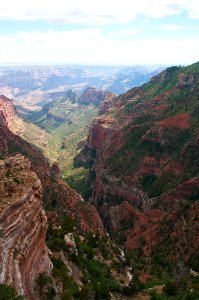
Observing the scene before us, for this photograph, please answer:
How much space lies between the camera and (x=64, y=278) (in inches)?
2071

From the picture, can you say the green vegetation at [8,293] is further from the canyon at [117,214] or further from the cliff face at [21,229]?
the canyon at [117,214]

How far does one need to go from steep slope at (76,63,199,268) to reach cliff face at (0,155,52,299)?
43.6 meters

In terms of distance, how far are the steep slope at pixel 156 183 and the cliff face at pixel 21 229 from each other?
43.6 m

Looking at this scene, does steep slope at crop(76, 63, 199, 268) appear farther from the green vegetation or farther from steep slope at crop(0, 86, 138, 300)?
the green vegetation

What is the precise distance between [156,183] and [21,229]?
101 meters

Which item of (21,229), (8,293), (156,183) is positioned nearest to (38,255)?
(21,229)

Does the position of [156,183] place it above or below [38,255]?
below

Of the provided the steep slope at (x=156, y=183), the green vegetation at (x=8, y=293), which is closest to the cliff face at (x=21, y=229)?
the green vegetation at (x=8, y=293)

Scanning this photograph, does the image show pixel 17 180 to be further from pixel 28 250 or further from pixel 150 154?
pixel 150 154

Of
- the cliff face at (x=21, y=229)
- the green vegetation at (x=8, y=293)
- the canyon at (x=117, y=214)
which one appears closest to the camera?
the green vegetation at (x=8, y=293)

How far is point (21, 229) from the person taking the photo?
1838 inches

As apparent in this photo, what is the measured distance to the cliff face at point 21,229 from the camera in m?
43.5

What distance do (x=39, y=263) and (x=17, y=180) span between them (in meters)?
9.25

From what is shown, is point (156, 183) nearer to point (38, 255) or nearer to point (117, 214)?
point (117, 214)
